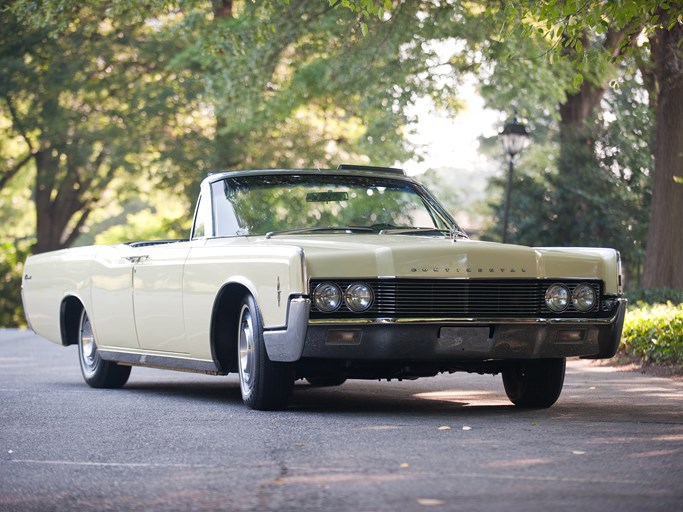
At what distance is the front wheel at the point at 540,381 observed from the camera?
9.70 metres

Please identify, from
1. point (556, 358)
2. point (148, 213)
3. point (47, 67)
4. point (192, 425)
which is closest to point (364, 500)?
point (192, 425)

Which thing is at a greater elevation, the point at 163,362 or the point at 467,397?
the point at 163,362

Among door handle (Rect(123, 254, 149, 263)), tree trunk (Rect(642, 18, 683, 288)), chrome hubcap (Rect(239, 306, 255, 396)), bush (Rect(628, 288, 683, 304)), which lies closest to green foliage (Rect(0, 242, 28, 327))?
tree trunk (Rect(642, 18, 683, 288))

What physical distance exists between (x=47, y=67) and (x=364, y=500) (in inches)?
1174

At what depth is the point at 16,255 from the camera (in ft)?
134

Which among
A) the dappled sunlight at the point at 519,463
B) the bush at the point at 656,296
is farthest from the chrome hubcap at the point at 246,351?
the bush at the point at 656,296

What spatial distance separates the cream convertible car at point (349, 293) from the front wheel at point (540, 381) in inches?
0.4

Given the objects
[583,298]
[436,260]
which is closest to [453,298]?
[436,260]

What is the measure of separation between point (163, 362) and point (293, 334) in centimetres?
235

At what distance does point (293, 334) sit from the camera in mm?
8570

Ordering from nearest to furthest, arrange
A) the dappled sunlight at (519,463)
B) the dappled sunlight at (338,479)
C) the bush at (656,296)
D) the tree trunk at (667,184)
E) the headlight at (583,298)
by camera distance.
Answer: the dappled sunlight at (338,479)
the dappled sunlight at (519,463)
the headlight at (583,298)
the bush at (656,296)
the tree trunk at (667,184)

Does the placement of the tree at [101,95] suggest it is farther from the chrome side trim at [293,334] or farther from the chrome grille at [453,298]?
the chrome grille at [453,298]

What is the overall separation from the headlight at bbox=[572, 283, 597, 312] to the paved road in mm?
732

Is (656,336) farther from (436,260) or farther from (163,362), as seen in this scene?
(436,260)
